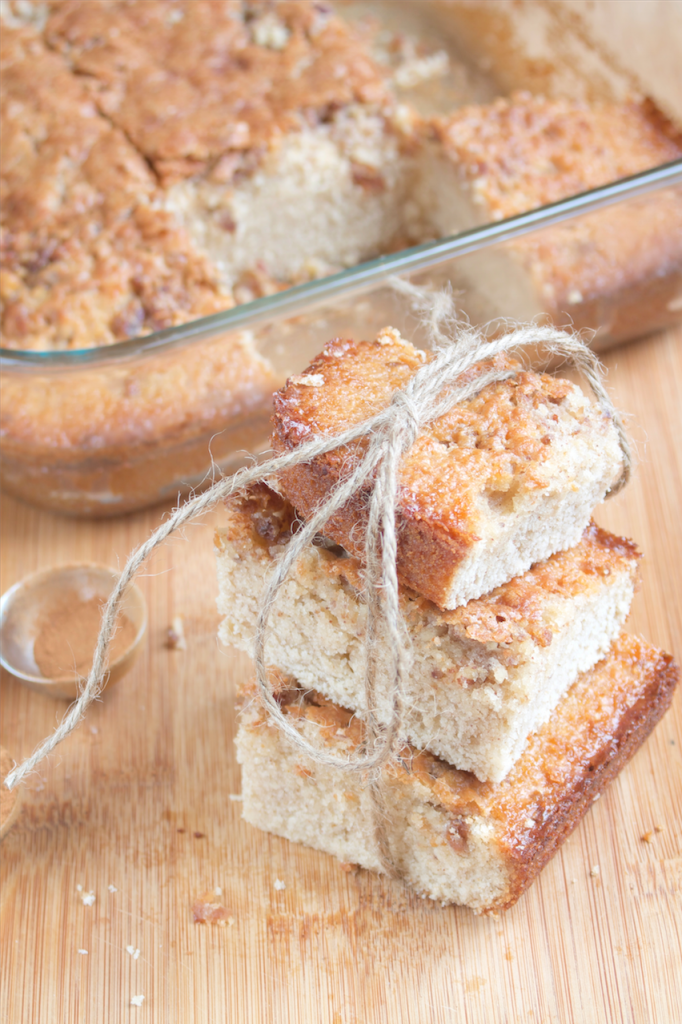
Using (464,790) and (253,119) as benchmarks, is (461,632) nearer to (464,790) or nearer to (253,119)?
(464,790)

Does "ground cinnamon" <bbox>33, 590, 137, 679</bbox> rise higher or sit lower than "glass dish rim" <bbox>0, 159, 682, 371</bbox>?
lower

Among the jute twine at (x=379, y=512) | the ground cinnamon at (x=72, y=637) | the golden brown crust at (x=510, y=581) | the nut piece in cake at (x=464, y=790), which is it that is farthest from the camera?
the ground cinnamon at (x=72, y=637)

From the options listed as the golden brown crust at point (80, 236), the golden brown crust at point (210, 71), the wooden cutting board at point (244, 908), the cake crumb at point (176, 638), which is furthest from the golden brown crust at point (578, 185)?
the cake crumb at point (176, 638)

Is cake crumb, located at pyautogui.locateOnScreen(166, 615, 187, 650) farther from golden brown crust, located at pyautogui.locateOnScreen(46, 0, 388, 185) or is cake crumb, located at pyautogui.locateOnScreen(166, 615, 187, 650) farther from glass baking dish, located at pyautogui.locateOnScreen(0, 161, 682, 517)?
golden brown crust, located at pyautogui.locateOnScreen(46, 0, 388, 185)

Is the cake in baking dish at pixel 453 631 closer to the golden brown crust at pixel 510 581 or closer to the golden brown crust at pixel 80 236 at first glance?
the golden brown crust at pixel 510 581

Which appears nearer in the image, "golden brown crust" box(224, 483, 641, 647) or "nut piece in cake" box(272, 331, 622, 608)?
"nut piece in cake" box(272, 331, 622, 608)

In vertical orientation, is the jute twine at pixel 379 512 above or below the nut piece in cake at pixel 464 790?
above

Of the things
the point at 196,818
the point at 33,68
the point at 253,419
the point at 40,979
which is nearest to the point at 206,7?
the point at 33,68

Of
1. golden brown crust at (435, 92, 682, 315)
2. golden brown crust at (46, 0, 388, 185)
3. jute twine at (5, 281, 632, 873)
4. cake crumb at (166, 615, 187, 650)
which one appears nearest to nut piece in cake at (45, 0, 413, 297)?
golden brown crust at (46, 0, 388, 185)
